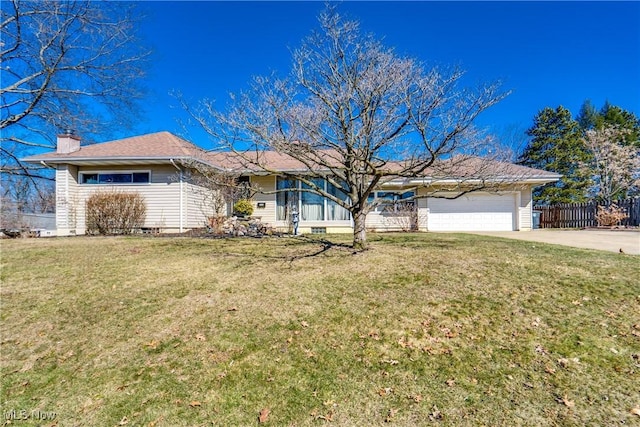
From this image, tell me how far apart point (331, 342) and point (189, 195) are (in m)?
11.4

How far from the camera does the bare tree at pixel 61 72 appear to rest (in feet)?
37.9

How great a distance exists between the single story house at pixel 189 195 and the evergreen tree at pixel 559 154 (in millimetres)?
15815

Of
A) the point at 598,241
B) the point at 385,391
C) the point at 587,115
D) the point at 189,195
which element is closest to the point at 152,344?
the point at 385,391

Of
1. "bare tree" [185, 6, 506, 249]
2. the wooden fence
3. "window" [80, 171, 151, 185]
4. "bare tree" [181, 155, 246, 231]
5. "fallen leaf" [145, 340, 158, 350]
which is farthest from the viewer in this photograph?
the wooden fence

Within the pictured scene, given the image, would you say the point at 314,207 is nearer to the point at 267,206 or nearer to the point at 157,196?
the point at 267,206

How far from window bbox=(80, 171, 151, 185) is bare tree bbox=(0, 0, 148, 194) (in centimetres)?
223

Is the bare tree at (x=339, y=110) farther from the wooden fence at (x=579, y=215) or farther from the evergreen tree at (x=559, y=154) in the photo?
the evergreen tree at (x=559, y=154)

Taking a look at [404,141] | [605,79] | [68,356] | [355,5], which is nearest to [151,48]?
[355,5]

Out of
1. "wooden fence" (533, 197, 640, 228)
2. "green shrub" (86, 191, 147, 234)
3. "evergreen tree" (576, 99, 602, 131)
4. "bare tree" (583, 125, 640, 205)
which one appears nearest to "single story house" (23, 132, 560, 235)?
"green shrub" (86, 191, 147, 234)

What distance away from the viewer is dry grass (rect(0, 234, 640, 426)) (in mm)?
2906

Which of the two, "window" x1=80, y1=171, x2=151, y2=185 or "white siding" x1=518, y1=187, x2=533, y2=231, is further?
"white siding" x1=518, y1=187, x2=533, y2=231

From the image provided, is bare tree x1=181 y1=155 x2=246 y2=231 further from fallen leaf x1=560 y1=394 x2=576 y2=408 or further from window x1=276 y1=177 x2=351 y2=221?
fallen leaf x1=560 y1=394 x2=576 y2=408

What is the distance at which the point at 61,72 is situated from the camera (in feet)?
42.1

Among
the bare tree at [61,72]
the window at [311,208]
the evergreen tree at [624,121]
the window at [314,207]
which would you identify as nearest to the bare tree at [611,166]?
the evergreen tree at [624,121]
